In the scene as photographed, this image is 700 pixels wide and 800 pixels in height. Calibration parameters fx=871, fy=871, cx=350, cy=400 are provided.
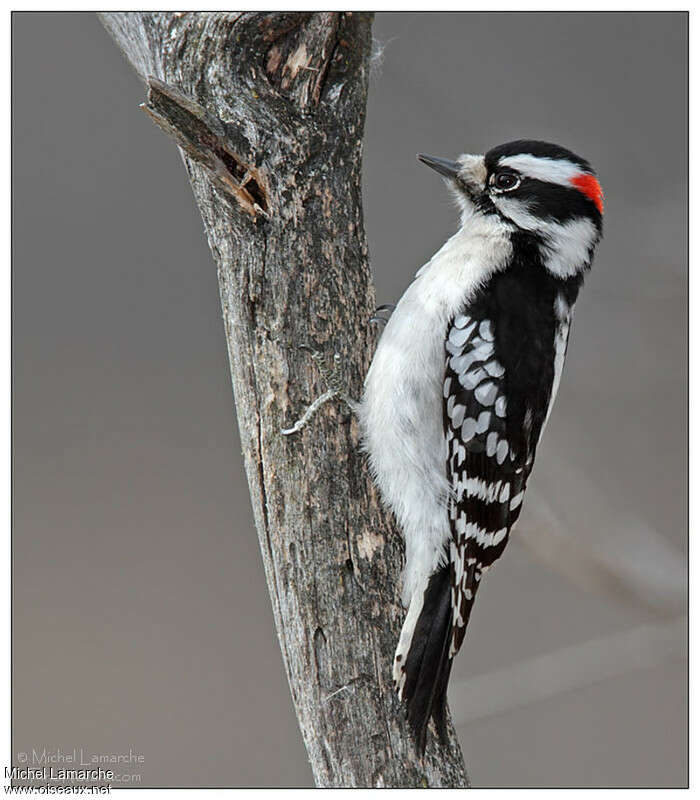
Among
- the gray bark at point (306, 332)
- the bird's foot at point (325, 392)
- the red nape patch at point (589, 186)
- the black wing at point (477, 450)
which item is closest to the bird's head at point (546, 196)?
the red nape patch at point (589, 186)

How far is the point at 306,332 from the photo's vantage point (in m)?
1.92

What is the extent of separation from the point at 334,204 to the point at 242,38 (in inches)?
15.4

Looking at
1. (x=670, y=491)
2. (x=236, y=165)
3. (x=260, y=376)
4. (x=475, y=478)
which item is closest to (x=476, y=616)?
(x=670, y=491)

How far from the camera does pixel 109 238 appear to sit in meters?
3.46

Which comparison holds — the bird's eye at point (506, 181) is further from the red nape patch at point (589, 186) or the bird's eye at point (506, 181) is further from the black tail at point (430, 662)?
the black tail at point (430, 662)

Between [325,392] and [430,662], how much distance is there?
0.64 metres

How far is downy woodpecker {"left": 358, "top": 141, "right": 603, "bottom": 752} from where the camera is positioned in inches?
77.6

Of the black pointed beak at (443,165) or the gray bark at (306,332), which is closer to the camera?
the gray bark at (306,332)


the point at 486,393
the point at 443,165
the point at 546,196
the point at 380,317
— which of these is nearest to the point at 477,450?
the point at 486,393

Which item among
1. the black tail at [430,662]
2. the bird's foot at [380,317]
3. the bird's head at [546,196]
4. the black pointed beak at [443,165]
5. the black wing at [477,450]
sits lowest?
the black tail at [430,662]

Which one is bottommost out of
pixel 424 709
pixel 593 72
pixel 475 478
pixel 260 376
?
pixel 424 709

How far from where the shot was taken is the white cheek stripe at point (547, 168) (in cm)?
209

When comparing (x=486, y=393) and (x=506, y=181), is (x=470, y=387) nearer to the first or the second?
(x=486, y=393)

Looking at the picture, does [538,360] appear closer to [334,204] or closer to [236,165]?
[334,204]
